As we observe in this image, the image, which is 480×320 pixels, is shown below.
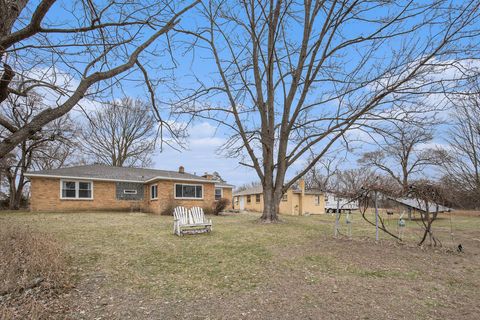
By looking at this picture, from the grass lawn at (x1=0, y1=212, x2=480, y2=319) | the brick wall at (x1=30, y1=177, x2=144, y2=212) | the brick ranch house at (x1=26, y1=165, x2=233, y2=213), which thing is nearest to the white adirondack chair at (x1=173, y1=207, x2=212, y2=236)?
the grass lawn at (x1=0, y1=212, x2=480, y2=319)

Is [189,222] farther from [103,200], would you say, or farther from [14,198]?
[14,198]

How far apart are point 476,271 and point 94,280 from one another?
25.5 feet

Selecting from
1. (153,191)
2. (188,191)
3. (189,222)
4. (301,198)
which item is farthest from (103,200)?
(301,198)

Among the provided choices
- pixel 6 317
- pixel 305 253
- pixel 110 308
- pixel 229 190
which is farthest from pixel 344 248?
pixel 229 190

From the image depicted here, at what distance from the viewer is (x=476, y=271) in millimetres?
6117

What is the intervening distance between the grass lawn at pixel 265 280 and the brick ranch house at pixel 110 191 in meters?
10.9

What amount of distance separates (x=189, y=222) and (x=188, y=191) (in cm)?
1012

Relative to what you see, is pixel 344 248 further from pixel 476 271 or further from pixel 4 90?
pixel 4 90

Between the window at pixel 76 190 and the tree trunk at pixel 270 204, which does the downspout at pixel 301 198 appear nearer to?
the tree trunk at pixel 270 204

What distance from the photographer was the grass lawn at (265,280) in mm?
3865

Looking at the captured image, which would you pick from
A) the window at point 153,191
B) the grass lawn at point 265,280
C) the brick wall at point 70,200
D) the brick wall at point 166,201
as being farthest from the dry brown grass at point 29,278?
the brick wall at point 70,200

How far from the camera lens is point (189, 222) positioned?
A: 10.3 m

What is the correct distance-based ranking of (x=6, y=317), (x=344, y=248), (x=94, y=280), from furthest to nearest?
(x=344, y=248) < (x=94, y=280) < (x=6, y=317)

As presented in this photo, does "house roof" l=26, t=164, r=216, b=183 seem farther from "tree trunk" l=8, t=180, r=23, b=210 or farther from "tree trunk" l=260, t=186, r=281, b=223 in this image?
"tree trunk" l=8, t=180, r=23, b=210
